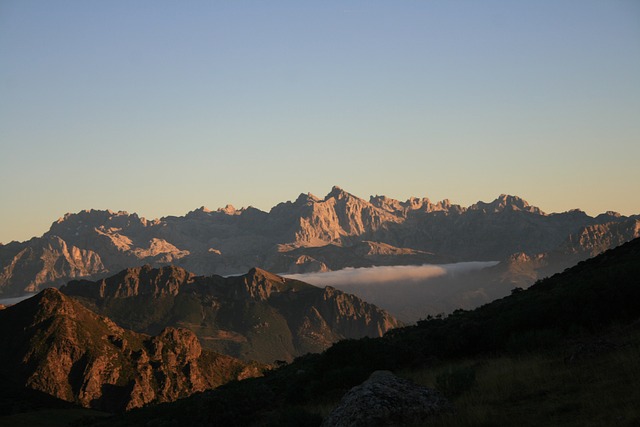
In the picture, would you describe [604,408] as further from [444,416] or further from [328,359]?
[328,359]

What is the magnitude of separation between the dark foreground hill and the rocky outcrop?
1.18 meters

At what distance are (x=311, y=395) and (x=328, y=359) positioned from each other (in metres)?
5.98

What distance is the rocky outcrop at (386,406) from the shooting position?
2758 centimetres

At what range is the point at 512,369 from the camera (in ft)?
116

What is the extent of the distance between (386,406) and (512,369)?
10.1 meters

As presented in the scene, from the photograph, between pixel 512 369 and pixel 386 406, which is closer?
pixel 386 406

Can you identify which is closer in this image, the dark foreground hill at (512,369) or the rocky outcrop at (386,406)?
the rocky outcrop at (386,406)

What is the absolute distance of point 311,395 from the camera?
137 ft

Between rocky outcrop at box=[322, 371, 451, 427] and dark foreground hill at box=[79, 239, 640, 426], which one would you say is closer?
rocky outcrop at box=[322, 371, 451, 427]

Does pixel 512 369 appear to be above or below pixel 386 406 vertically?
below

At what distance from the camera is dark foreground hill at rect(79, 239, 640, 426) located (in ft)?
92.1

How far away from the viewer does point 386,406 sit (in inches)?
1102

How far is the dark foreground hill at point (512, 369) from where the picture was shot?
28.1 metres

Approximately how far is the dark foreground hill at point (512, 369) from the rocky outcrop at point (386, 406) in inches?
46.5
